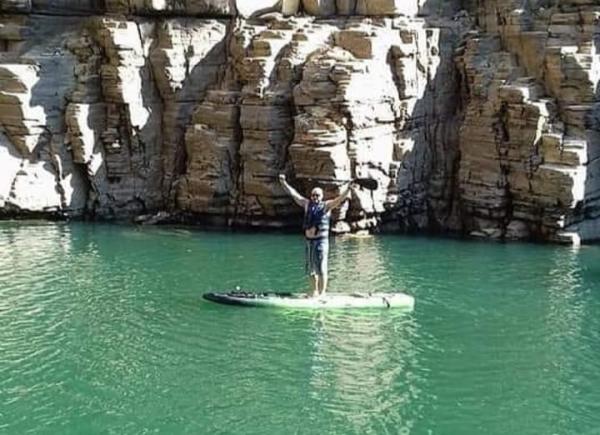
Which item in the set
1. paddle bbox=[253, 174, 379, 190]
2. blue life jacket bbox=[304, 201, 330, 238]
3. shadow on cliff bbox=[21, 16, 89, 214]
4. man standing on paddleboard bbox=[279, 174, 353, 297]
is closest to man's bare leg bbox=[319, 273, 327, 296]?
man standing on paddleboard bbox=[279, 174, 353, 297]

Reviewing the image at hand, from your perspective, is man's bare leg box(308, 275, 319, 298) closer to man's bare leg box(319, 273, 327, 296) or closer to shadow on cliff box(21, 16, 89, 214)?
man's bare leg box(319, 273, 327, 296)

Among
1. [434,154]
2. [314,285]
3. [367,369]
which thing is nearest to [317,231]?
[314,285]

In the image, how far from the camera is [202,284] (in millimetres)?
22828

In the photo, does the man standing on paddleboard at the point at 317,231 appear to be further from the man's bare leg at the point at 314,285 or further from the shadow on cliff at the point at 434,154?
the shadow on cliff at the point at 434,154

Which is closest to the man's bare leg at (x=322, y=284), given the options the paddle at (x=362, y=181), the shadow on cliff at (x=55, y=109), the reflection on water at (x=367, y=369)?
the reflection on water at (x=367, y=369)

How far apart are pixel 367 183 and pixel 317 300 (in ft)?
31.9

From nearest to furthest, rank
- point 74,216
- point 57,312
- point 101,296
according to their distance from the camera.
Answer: point 57,312 < point 101,296 < point 74,216

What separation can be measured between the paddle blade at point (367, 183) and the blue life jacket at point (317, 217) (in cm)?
907

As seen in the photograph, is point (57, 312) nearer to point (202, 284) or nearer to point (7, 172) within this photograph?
point (202, 284)

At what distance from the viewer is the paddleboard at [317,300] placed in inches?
784

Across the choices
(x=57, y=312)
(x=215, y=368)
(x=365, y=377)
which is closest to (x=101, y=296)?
(x=57, y=312)

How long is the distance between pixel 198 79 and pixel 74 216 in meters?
6.66

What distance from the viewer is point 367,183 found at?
2908cm

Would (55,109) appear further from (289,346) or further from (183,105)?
(289,346)
